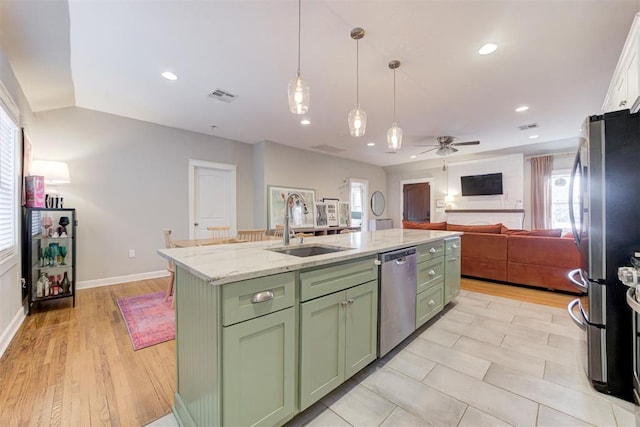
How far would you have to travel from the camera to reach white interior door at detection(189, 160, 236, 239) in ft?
→ 16.0

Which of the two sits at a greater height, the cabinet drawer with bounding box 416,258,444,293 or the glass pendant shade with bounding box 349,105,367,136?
the glass pendant shade with bounding box 349,105,367,136

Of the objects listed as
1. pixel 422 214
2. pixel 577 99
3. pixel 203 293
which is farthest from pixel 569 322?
pixel 422 214

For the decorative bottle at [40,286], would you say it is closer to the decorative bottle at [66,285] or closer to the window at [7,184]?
the decorative bottle at [66,285]

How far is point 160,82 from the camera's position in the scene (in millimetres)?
3012

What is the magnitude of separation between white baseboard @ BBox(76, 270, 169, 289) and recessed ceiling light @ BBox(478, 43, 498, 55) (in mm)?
5307

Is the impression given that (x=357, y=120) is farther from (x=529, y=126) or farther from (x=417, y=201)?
(x=417, y=201)

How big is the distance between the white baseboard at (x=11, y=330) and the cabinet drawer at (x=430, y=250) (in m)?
3.49

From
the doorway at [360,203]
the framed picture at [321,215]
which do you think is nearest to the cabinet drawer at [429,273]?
the framed picture at [321,215]

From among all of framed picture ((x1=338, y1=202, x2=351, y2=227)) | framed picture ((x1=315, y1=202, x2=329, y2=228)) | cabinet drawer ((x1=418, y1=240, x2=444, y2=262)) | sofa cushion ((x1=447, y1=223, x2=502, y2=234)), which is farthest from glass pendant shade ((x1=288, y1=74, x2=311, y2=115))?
framed picture ((x1=338, y1=202, x2=351, y2=227))

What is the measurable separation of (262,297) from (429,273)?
1.90 m

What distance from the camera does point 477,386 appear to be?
1740 mm

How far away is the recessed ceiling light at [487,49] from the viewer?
237cm

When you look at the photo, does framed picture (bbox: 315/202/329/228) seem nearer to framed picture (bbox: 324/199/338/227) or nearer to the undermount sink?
framed picture (bbox: 324/199/338/227)

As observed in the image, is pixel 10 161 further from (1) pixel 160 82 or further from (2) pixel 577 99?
(2) pixel 577 99
